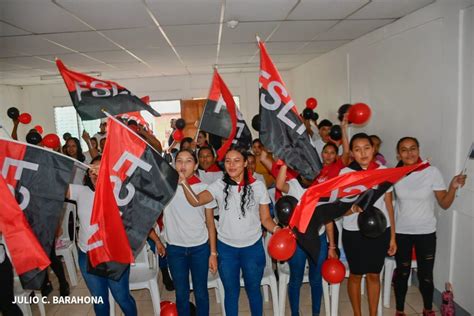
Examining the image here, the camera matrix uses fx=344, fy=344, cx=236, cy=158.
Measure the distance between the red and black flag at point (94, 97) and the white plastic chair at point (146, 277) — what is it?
132cm

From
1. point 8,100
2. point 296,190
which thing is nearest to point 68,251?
point 296,190

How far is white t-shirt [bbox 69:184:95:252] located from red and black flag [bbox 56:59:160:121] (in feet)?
2.71

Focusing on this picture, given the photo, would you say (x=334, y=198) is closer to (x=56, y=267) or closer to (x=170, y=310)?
(x=170, y=310)

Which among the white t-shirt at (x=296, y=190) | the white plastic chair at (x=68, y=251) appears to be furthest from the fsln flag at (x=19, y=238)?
the white plastic chair at (x=68, y=251)

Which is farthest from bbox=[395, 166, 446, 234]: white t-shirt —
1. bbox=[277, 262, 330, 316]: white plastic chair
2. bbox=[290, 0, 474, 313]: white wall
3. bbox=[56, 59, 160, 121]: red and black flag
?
bbox=[56, 59, 160, 121]: red and black flag

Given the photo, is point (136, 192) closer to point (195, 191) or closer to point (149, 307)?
point (195, 191)

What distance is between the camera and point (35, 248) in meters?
1.94

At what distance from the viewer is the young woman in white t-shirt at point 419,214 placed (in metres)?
2.74

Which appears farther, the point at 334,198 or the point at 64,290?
the point at 64,290

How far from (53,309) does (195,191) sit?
217 cm

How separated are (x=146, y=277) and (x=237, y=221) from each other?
1147 millimetres

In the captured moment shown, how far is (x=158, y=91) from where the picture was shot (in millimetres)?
9102

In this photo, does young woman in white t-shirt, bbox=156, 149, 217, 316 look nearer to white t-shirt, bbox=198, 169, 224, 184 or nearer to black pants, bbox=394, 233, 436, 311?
white t-shirt, bbox=198, 169, 224, 184

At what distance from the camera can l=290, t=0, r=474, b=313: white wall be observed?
2.84 m
